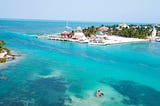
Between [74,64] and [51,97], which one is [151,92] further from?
[74,64]

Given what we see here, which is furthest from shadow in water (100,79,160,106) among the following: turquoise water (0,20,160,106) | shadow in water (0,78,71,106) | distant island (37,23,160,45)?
distant island (37,23,160,45)

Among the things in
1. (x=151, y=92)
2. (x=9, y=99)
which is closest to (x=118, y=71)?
(x=151, y=92)

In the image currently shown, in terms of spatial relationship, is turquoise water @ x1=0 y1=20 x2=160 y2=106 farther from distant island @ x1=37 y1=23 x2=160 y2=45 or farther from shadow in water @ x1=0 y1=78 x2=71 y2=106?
→ distant island @ x1=37 y1=23 x2=160 y2=45

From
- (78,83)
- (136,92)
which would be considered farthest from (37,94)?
(136,92)

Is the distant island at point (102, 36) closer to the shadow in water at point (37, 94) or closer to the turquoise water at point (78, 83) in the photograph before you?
the turquoise water at point (78, 83)

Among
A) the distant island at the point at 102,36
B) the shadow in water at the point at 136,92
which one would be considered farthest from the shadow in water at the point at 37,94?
the distant island at the point at 102,36

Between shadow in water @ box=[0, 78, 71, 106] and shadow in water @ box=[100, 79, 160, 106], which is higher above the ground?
shadow in water @ box=[0, 78, 71, 106]

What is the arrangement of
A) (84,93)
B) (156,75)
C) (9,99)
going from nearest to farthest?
(9,99)
(84,93)
(156,75)

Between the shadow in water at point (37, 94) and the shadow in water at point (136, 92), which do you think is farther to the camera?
the shadow in water at point (136, 92)

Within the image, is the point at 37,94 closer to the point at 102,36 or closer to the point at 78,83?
the point at 78,83

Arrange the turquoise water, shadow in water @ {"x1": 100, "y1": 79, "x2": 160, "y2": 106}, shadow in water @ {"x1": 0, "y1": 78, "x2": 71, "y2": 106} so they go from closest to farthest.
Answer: shadow in water @ {"x1": 0, "y1": 78, "x2": 71, "y2": 106} → the turquoise water → shadow in water @ {"x1": 100, "y1": 79, "x2": 160, "y2": 106}

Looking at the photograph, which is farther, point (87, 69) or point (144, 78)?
point (87, 69)
